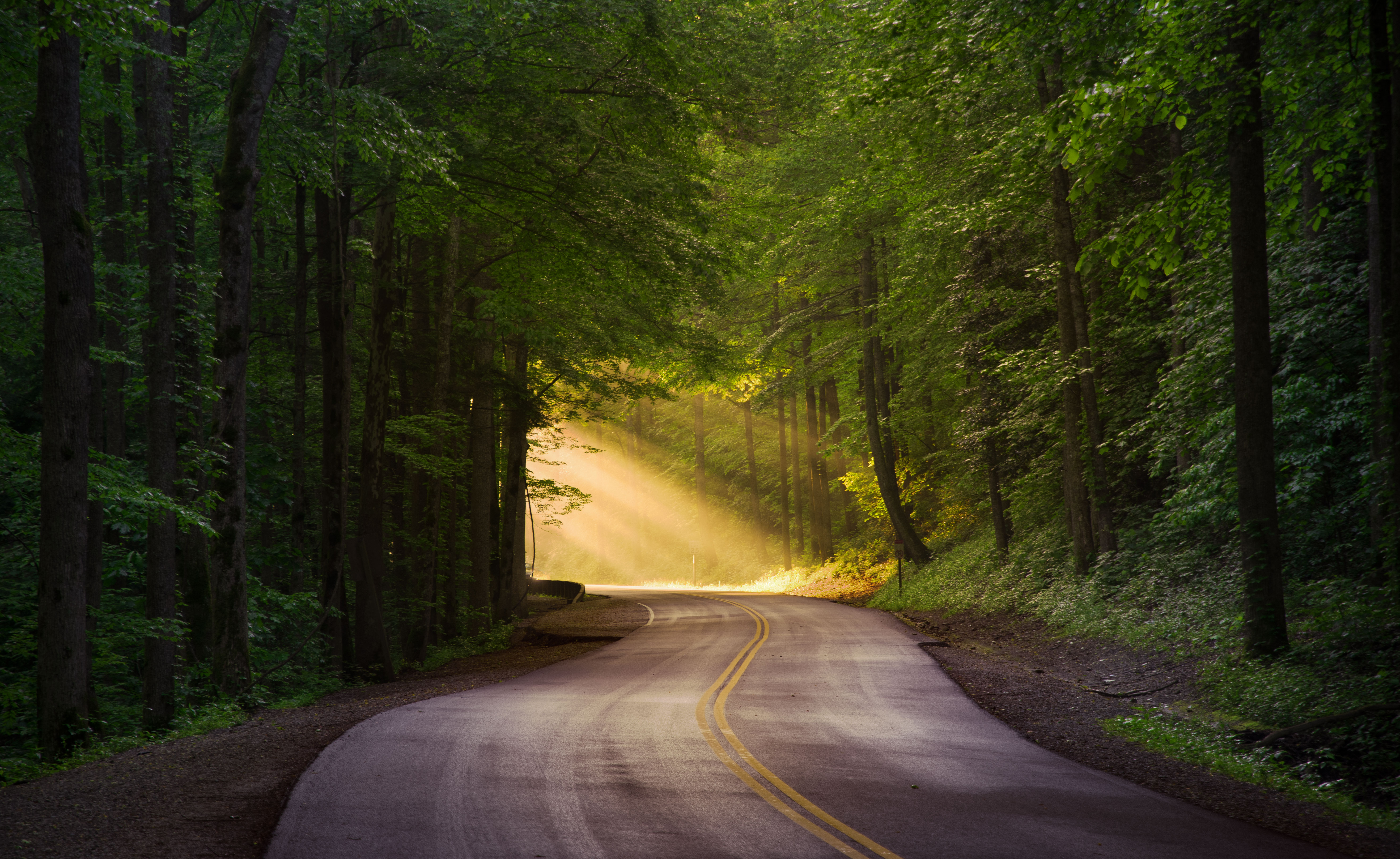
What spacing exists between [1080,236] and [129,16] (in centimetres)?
1241

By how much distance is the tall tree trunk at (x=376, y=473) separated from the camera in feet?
54.8

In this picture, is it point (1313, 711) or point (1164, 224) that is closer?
point (1313, 711)

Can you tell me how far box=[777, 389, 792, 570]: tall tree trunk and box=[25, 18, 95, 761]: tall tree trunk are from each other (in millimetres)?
33140

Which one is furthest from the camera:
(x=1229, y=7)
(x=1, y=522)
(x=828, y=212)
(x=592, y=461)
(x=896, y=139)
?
(x=592, y=461)

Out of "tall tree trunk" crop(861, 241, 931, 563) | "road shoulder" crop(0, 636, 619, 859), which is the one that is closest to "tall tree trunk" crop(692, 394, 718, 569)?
"tall tree trunk" crop(861, 241, 931, 563)

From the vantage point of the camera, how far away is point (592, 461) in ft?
266

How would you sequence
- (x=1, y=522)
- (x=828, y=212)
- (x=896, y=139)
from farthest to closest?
(x=828, y=212) < (x=896, y=139) < (x=1, y=522)

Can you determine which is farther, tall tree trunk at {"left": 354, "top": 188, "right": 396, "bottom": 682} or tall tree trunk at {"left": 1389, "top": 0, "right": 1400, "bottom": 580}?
tall tree trunk at {"left": 354, "top": 188, "right": 396, "bottom": 682}

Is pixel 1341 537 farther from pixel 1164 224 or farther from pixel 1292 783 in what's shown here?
pixel 1292 783

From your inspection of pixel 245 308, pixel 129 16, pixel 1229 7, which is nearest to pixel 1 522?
pixel 245 308

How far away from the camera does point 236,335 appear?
500 inches

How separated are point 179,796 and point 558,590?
1367 inches

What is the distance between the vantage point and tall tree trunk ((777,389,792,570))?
142 feet

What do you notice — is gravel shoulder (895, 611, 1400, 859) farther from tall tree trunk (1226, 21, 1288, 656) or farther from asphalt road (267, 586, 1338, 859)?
tall tree trunk (1226, 21, 1288, 656)
